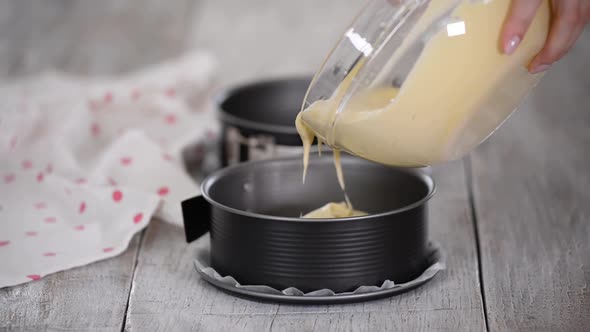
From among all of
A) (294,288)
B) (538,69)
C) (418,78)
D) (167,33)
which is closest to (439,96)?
(418,78)

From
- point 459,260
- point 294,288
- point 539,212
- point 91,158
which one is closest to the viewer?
point 294,288

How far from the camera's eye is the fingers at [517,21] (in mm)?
1137

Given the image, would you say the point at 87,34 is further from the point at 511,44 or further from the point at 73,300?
the point at 511,44

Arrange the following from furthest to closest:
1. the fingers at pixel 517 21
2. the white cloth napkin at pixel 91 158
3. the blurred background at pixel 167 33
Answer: the blurred background at pixel 167 33 → the white cloth napkin at pixel 91 158 → the fingers at pixel 517 21

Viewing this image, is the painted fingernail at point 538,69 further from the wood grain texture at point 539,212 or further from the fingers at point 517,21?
the wood grain texture at point 539,212

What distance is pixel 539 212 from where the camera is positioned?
169 centimetres

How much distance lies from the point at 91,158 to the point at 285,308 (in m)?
0.90

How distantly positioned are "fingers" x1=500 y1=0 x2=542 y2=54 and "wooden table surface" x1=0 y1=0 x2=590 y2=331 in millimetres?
382

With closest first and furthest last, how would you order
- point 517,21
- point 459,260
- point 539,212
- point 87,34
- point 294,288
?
point 517,21 → point 294,288 → point 459,260 → point 539,212 → point 87,34

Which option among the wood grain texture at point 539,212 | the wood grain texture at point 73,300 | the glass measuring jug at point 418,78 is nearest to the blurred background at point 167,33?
the wood grain texture at point 539,212

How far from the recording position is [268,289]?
1301mm

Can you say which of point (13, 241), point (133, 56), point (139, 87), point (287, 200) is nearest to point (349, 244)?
point (287, 200)

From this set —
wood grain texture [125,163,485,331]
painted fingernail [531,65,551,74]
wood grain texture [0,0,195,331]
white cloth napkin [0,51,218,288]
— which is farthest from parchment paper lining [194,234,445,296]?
wood grain texture [0,0,195,331]

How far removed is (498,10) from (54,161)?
3.58 feet
